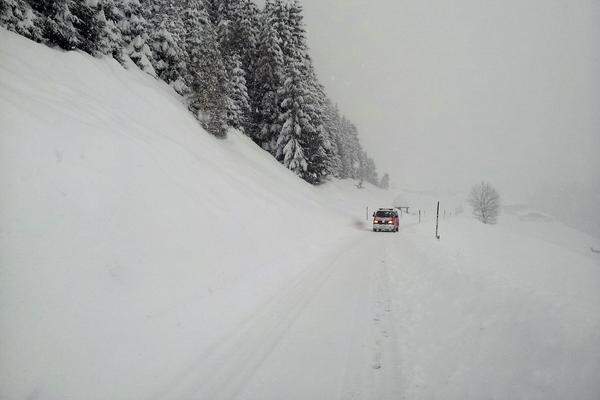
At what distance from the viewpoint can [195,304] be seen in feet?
23.3

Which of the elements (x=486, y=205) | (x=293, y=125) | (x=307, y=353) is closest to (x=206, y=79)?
(x=293, y=125)

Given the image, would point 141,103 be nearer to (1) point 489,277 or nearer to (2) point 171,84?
(2) point 171,84

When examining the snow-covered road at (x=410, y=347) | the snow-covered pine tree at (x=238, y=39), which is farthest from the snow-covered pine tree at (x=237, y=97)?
the snow-covered road at (x=410, y=347)

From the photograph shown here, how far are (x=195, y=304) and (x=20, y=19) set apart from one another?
16569mm

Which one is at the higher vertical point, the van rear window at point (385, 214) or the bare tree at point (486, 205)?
the bare tree at point (486, 205)

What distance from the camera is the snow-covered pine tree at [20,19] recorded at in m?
13.9

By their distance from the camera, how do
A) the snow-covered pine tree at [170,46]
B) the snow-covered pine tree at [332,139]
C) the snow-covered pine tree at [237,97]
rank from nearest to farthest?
the snow-covered pine tree at [170,46], the snow-covered pine tree at [237,97], the snow-covered pine tree at [332,139]

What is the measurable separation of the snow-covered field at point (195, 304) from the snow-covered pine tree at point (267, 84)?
23551 mm

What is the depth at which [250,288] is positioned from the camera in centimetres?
880

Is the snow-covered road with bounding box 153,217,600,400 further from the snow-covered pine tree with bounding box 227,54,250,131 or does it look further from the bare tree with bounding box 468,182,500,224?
the bare tree with bounding box 468,182,500,224

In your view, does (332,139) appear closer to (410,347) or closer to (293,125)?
(293,125)

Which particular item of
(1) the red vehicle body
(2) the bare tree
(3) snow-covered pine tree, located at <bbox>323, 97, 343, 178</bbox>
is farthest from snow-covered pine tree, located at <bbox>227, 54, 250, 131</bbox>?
(2) the bare tree

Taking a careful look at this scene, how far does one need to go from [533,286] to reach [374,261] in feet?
19.4

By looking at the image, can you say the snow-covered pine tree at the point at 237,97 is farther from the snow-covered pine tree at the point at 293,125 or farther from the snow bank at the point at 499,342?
the snow bank at the point at 499,342
